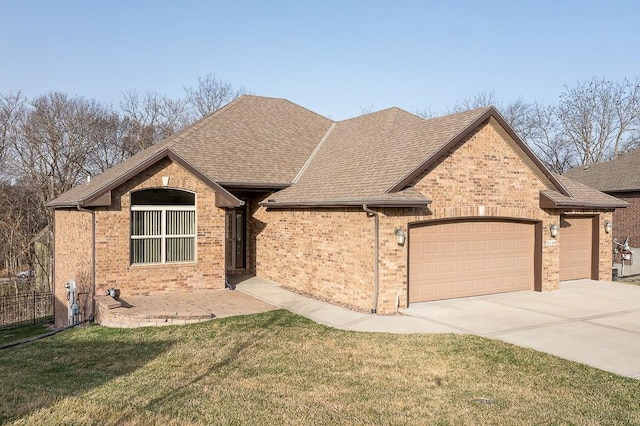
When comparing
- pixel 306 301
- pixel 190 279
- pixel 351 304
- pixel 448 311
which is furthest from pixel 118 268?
pixel 448 311

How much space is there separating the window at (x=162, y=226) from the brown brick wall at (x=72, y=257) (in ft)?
4.06

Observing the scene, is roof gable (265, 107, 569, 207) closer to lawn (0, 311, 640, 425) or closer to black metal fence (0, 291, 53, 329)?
lawn (0, 311, 640, 425)

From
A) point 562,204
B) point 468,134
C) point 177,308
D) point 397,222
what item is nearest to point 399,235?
point 397,222

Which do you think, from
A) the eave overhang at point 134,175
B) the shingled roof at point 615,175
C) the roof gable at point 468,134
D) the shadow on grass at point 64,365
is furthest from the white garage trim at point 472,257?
the shingled roof at point 615,175

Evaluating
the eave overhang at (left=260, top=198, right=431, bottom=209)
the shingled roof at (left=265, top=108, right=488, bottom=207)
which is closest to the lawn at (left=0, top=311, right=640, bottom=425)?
the eave overhang at (left=260, top=198, right=431, bottom=209)

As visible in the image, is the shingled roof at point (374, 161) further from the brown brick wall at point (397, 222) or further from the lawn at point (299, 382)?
the lawn at point (299, 382)

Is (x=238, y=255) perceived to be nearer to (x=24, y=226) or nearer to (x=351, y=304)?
(x=351, y=304)

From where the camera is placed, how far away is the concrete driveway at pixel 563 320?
8.95m

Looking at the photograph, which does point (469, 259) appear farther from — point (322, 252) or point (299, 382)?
point (299, 382)

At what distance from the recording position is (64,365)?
27.8 feet

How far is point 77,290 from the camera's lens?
14891 millimetres

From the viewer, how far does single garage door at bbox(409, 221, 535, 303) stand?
1343 centimetres

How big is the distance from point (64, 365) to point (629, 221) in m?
29.0

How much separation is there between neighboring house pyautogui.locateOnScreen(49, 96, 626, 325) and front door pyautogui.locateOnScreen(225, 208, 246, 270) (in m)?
1.31
